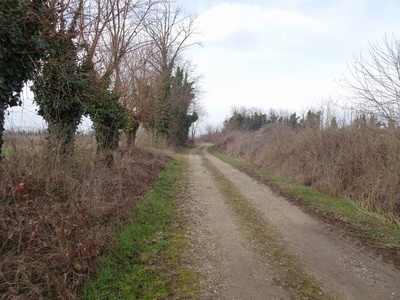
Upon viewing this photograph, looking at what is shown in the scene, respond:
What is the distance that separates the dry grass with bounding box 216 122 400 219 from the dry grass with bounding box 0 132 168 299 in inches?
285

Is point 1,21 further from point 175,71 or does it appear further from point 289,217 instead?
point 175,71

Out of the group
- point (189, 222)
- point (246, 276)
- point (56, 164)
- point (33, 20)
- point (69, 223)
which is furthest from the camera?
point (189, 222)

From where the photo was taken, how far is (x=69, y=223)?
159 inches

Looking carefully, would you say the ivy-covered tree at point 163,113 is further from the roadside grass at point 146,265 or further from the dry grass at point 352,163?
the roadside grass at point 146,265

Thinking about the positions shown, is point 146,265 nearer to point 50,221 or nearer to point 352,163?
point 50,221

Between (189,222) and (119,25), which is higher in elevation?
(119,25)

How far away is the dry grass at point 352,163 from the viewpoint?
7.50 m

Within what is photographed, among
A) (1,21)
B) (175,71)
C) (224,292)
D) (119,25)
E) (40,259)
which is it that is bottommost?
(224,292)

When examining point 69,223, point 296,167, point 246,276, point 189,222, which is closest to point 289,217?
point 189,222

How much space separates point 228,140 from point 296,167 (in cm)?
2531

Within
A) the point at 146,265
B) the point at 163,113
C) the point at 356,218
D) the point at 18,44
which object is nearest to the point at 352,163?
the point at 356,218

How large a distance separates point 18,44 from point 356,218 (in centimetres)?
853

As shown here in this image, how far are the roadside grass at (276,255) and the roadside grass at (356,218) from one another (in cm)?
180

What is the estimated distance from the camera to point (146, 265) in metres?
4.15
